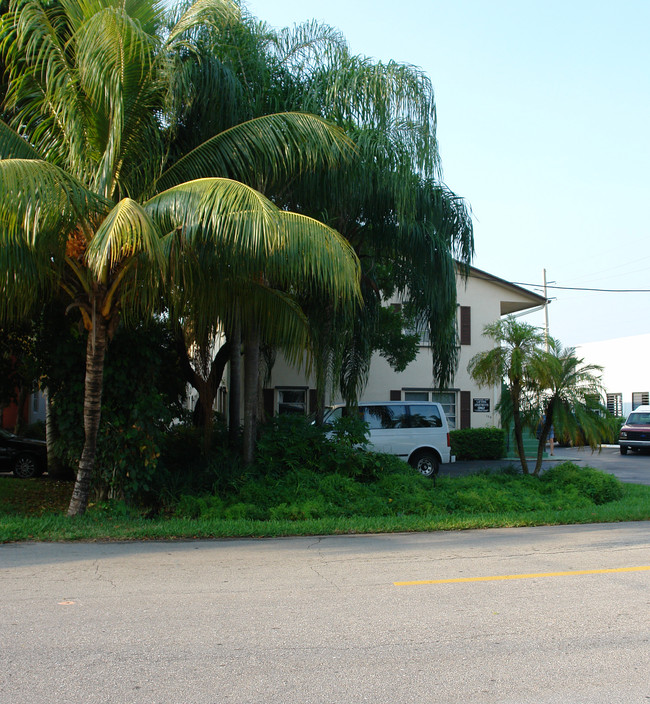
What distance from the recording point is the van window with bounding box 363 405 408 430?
16469mm

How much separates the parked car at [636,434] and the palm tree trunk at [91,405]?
2391 cm

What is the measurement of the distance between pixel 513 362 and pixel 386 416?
4349 millimetres

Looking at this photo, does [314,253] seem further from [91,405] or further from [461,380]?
[461,380]

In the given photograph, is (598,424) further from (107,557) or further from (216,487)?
(107,557)

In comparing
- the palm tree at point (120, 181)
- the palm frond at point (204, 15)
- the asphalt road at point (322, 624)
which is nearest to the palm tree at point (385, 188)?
the palm tree at point (120, 181)

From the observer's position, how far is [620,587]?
255 inches

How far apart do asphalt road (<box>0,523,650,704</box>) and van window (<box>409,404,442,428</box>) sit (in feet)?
27.4

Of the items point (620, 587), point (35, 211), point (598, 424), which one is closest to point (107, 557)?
point (35, 211)

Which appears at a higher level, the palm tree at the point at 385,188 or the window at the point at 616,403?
the palm tree at the point at 385,188

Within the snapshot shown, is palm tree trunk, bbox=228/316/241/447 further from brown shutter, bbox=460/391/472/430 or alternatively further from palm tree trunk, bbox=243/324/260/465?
brown shutter, bbox=460/391/472/430

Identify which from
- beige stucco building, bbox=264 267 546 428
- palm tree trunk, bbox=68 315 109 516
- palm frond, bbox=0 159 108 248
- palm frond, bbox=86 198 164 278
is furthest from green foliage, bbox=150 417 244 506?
beige stucco building, bbox=264 267 546 428

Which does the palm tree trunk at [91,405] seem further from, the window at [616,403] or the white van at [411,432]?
the window at [616,403]

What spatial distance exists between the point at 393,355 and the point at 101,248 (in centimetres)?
1365

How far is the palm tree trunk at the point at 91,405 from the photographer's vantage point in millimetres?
9570
